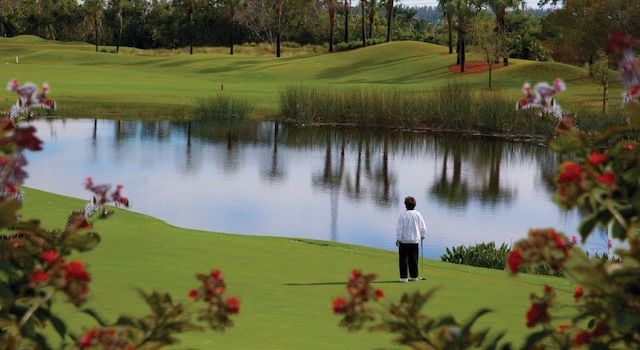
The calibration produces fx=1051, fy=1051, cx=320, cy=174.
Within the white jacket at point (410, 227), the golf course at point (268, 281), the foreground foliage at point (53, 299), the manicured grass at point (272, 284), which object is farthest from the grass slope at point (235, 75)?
the foreground foliage at point (53, 299)

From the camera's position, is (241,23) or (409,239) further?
(241,23)

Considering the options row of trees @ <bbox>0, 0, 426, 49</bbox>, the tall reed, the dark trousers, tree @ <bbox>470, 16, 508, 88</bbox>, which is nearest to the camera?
the dark trousers

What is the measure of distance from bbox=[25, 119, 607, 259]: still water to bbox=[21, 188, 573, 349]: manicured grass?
6.97 m

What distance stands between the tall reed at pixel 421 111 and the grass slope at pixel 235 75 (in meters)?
2.88

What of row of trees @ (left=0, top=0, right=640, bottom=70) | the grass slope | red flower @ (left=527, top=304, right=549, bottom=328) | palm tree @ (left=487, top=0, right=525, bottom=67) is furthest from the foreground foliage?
row of trees @ (left=0, top=0, right=640, bottom=70)

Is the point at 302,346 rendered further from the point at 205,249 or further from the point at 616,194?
the point at 205,249

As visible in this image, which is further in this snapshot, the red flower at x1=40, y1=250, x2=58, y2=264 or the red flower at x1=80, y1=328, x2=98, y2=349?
the red flower at x1=40, y1=250, x2=58, y2=264

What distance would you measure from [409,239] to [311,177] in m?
21.9

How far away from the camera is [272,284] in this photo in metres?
12.6

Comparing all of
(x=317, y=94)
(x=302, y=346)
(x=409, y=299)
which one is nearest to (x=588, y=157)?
(x=409, y=299)

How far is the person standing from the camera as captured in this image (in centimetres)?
1424

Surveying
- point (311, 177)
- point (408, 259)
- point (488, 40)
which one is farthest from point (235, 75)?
point (408, 259)

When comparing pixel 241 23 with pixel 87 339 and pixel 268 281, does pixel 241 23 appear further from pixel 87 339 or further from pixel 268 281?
pixel 87 339

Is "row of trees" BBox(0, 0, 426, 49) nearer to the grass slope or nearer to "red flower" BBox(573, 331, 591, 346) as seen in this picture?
the grass slope
